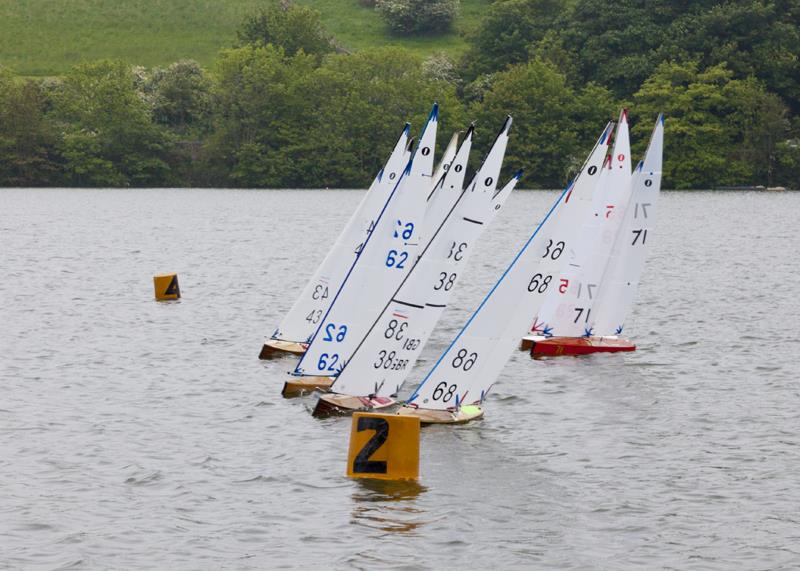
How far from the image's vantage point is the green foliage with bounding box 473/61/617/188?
134750 mm

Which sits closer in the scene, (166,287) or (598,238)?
(598,238)

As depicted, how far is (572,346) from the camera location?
35719 mm

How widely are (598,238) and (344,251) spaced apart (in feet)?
24.4

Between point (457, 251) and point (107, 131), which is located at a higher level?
point (107, 131)

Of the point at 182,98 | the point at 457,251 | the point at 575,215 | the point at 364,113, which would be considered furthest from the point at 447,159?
the point at 182,98

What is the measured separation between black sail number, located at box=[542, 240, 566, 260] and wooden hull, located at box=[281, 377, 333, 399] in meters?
5.83

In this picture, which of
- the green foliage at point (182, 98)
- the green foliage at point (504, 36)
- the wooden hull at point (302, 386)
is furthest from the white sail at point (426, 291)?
the green foliage at point (504, 36)

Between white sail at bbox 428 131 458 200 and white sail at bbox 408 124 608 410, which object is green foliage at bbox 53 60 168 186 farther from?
white sail at bbox 408 124 608 410

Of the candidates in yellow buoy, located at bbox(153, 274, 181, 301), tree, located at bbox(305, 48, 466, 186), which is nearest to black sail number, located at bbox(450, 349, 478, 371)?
yellow buoy, located at bbox(153, 274, 181, 301)

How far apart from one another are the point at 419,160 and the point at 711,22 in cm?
11185

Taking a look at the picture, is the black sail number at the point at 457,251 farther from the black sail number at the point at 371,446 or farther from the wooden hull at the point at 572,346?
the wooden hull at the point at 572,346

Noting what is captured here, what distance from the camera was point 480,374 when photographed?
26.1 metres

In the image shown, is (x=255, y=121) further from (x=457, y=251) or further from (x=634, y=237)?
(x=457, y=251)

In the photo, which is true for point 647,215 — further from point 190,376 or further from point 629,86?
point 629,86
